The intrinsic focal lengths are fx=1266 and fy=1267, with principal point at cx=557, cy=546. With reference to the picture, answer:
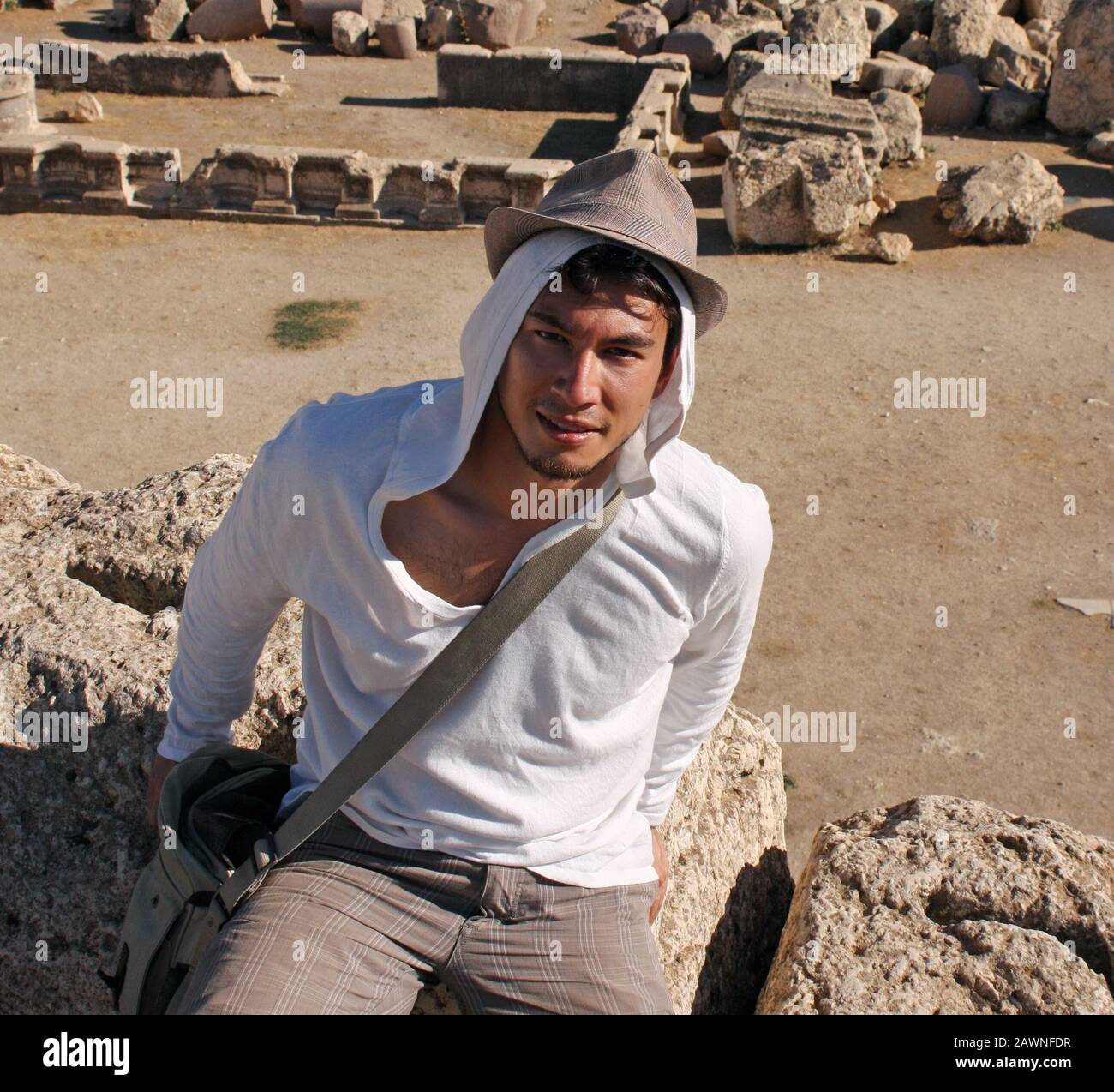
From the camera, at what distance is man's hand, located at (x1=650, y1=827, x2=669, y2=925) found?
2781 millimetres

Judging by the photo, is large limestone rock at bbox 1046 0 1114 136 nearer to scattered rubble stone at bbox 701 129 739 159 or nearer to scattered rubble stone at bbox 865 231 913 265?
scattered rubble stone at bbox 701 129 739 159

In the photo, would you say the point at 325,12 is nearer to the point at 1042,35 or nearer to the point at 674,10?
the point at 674,10

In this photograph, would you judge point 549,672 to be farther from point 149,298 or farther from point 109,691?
point 149,298

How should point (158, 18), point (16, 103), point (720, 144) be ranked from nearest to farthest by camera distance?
point (720, 144), point (16, 103), point (158, 18)

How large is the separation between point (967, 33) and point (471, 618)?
15.3m

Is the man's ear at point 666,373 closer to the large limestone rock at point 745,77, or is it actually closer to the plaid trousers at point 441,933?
the plaid trousers at point 441,933

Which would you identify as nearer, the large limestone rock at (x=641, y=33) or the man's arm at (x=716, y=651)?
the man's arm at (x=716, y=651)

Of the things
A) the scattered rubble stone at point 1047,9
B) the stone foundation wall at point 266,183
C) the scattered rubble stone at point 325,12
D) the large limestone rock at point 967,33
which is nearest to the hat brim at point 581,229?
the stone foundation wall at point 266,183

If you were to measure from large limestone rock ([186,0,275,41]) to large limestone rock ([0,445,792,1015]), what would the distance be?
1539cm

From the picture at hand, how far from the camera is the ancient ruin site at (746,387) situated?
306 cm

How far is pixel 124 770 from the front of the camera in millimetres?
3123

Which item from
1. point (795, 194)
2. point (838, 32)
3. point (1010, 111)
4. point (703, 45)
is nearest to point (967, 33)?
point (838, 32)

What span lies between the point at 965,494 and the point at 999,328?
102 inches

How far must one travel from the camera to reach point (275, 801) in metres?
2.75
